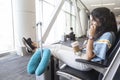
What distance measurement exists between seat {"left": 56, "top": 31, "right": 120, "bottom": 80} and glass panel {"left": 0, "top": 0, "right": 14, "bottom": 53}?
3.70 m

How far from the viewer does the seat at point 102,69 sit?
138 centimetres

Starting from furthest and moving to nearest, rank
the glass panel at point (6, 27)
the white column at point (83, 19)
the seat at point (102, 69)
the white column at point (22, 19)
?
the white column at point (83, 19) < the glass panel at point (6, 27) < the white column at point (22, 19) < the seat at point (102, 69)

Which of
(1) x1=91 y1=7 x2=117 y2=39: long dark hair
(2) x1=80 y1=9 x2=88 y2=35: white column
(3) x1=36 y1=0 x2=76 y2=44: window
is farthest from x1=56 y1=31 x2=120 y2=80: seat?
(2) x1=80 y1=9 x2=88 y2=35: white column

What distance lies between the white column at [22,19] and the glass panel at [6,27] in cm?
37

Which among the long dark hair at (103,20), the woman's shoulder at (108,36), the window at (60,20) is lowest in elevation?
the woman's shoulder at (108,36)

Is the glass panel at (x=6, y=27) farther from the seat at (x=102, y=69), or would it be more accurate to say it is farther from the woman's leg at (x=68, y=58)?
the seat at (x=102, y=69)

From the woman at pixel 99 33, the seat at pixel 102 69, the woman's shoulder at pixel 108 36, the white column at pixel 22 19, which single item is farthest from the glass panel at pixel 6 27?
the woman's shoulder at pixel 108 36

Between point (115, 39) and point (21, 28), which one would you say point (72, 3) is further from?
point (115, 39)

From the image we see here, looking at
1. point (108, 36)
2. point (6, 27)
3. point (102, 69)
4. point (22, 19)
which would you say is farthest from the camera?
point (6, 27)

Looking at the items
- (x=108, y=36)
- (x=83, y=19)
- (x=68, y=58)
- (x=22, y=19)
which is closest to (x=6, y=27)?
(x=22, y=19)

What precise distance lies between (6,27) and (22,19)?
727 mm

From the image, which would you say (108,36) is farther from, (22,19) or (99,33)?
(22,19)

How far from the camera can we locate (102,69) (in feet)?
4.82

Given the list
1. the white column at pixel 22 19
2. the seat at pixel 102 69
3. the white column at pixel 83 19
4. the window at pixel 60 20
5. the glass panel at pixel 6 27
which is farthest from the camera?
the white column at pixel 83 19
